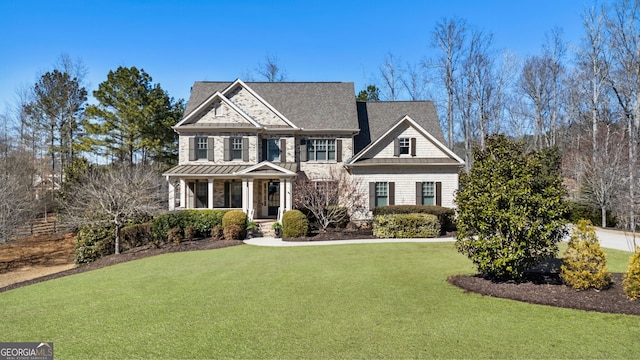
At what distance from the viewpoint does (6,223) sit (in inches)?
621

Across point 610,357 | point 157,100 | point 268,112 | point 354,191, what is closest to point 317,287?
point 610,357

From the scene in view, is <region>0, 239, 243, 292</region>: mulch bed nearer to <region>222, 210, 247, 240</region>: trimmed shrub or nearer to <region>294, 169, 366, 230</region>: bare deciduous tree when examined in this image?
<region>222, 210, 247, 240</region>: trimmed shrub

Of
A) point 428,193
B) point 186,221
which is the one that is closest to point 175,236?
point 186,221

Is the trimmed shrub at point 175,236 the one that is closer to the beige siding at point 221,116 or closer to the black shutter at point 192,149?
the black shutter at point 192,149

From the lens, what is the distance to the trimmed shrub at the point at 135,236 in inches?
704

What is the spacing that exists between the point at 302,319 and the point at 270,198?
17.1 m

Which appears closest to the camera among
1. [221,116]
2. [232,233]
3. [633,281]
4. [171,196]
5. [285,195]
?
[633,281]

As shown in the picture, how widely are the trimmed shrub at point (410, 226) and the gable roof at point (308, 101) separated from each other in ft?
25.8

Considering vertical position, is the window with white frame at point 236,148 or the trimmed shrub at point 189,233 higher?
the window with white frame at point 236,148

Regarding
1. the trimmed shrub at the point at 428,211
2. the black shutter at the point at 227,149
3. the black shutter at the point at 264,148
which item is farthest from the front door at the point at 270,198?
the trimmed shrub at the point at 428,211

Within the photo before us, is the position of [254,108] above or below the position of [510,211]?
above

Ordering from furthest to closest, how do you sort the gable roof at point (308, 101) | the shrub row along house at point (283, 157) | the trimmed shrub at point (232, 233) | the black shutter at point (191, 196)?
1. the gable roof at point (308, 101)
2. the black shutter at point (191, 196)
3. the shrub row along house at point (283, 157)
4. the trimmed shrub at point (232, 233)

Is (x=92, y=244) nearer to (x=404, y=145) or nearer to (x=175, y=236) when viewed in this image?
(x=175, y=236)

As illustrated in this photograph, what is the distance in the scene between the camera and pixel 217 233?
58.5 feet
